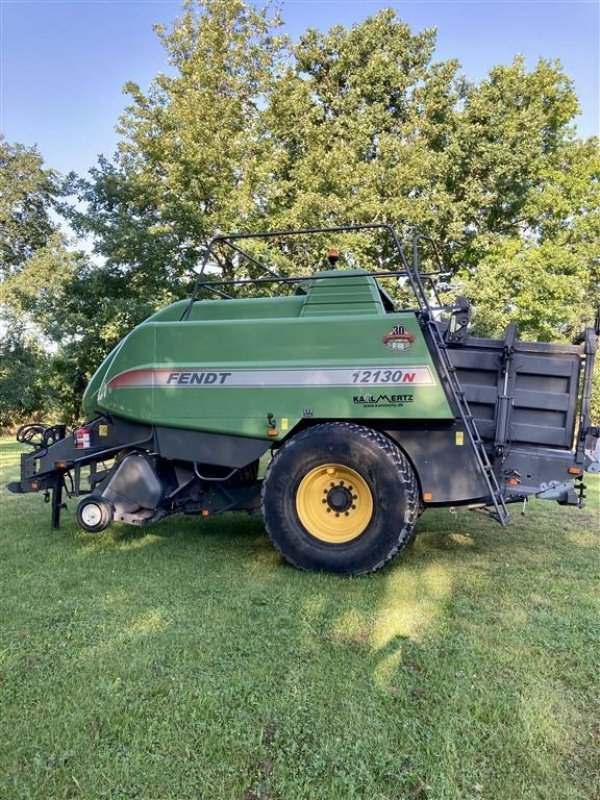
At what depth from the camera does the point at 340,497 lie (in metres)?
4.54

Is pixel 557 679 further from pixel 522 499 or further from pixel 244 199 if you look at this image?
pixel 244 199

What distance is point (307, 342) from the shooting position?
4625 millimetres

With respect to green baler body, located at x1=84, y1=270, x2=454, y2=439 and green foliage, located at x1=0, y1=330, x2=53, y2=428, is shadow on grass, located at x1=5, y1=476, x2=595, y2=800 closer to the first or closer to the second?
green baler body, located at x1=84, y1=270, x2=454, y2=439

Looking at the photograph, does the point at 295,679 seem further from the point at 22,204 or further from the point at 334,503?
the point at 22,204

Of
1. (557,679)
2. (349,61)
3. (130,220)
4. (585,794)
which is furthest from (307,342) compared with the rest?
(349,61)

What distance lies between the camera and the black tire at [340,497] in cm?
432

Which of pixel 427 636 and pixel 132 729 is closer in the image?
pixel 132 729

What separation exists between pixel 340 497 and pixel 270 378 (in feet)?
3.60

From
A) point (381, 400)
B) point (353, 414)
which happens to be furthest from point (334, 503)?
point (381, 400)

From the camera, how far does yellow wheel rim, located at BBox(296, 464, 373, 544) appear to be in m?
4.51

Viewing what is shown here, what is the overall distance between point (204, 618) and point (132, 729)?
1.13 metres

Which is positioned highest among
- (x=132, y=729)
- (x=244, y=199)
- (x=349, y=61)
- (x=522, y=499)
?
(x=349, y=61)

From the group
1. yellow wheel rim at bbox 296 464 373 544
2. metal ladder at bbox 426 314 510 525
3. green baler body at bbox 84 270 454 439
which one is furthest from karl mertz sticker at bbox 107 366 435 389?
yellow wheel rim at bbox 296 464 373 544

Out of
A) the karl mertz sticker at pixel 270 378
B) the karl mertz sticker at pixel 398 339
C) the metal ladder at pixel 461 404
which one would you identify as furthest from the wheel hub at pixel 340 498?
the karl mertz sticker at pixel 398 339
